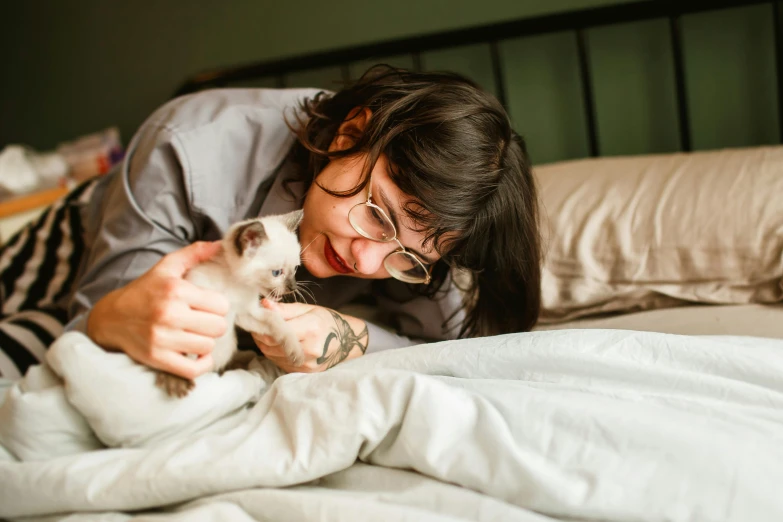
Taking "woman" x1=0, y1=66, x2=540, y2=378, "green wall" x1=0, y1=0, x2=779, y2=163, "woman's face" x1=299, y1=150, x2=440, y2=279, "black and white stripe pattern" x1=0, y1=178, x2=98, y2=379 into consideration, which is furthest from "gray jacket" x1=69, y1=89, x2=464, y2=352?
"green wall" x1=0, y1=0, x2=779, y2=163

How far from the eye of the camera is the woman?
3.02 feet

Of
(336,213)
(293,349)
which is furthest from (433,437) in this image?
(336,213)

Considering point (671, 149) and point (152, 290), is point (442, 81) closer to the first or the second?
point (152, 290)

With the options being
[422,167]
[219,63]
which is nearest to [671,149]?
[422,167]

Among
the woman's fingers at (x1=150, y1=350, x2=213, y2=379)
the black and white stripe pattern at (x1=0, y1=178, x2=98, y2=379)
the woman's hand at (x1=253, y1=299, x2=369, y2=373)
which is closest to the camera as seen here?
the woman's fingers at (x1=150, y1=350, x2=213, y2=379)

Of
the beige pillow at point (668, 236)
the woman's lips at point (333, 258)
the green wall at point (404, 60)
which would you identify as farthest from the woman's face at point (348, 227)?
the green wall at point (404, 60)

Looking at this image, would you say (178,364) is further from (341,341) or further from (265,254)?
(341,341)

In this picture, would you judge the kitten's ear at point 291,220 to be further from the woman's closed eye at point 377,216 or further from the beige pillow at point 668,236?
the beige pillow at point 668,236

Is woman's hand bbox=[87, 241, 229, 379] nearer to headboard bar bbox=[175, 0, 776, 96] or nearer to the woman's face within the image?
the woman's face

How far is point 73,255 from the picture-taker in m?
1.50

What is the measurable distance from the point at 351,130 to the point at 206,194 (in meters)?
0.28

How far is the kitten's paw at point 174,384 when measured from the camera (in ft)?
2.73

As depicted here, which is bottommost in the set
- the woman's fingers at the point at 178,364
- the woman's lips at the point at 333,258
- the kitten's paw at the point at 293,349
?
the kitten's paw at the point at 293,349

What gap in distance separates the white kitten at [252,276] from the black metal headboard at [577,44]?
874mm
